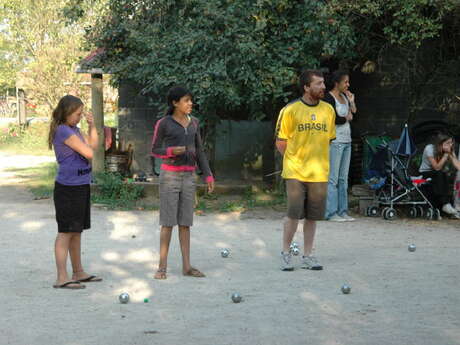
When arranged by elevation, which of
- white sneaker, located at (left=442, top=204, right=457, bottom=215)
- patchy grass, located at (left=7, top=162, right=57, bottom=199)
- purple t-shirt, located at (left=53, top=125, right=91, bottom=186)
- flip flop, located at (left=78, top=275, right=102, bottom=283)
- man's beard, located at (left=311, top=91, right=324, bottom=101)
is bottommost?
patchy grass, located at (left=7, top=162, right=57, bottom=199)

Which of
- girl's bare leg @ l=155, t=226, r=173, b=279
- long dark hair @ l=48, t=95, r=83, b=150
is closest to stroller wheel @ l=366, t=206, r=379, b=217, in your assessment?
girl's bare leg @ l=155, t=226, r=173, b=279

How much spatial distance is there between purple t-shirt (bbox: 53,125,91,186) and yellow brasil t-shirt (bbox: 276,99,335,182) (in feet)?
6.28

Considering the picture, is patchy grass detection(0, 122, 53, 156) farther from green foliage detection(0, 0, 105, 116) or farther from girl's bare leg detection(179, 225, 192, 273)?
girl's bare leg detection(179, 225, 192, 273)

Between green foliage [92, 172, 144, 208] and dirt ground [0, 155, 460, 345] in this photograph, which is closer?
dirt ground [0, 155, 460, 345]

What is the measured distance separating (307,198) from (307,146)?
0.53 metres

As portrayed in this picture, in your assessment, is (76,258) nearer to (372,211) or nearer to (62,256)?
(62,256)

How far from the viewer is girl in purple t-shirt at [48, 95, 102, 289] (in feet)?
21.9

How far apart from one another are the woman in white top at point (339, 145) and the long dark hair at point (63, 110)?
4511 mm

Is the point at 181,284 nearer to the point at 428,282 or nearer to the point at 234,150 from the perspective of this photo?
the point at 428,282

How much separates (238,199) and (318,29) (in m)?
3.24

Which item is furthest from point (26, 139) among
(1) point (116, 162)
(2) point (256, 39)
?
(2) point (256, 39)

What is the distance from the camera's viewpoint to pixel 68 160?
21.9 feet

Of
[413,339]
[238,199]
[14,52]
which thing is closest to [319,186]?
[413,339]

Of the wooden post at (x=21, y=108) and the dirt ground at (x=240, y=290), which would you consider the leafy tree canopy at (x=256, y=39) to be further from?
the wooden post at (x=21, y=108)
